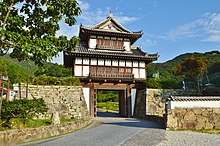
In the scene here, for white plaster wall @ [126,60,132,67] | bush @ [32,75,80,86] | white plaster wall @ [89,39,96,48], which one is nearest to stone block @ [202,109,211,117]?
white plaster wall @ [126,60,132,67]

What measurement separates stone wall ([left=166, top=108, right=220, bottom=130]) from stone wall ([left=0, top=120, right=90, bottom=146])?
592cm

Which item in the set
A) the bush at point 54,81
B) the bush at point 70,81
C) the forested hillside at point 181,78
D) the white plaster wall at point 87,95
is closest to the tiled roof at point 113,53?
the bush at point 70,81

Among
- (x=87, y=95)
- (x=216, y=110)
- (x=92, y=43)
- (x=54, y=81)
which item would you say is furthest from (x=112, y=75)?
(x=216, y=110)

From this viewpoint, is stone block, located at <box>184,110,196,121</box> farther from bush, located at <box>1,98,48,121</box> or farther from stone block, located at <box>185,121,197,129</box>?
bush, located at <box>1,98,48,121</box>

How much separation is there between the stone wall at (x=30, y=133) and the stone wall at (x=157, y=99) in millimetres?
12652

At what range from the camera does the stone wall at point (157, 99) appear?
23492 mm

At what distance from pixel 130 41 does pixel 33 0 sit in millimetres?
19222

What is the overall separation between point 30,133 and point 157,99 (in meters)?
17.1

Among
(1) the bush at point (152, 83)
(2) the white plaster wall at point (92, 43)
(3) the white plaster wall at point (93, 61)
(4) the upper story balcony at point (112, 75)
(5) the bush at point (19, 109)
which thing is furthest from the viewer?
(2) the white plaster wall at point (92, 43)

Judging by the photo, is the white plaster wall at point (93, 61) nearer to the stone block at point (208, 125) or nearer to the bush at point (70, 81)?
the bush at point (70, 81)

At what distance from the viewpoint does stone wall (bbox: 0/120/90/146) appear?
8184 millimetres

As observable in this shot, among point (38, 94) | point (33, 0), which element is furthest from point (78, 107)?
point (33, 0)

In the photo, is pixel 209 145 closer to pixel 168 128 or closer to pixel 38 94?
pixel 168 128

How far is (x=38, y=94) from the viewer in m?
20.8
